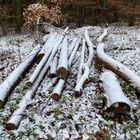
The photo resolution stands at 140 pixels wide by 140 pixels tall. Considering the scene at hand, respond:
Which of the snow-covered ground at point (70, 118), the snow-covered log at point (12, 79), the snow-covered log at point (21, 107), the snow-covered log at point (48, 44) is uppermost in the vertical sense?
the snow-covered log at point (48, 44)

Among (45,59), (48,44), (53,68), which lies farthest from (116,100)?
(48,44)

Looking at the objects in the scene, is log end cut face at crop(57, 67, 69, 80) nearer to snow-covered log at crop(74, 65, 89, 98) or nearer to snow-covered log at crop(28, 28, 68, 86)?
snow-covered log at crop(74, 65, 89, 98)

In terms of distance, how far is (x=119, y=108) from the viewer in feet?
25.6

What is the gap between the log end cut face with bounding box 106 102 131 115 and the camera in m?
7.73

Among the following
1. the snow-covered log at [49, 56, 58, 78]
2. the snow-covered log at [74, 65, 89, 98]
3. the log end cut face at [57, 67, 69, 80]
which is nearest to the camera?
the snow-covered log at [74, 65, 89, 98]

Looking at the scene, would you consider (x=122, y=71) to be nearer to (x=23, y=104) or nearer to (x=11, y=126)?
→ (x=23, y=104)

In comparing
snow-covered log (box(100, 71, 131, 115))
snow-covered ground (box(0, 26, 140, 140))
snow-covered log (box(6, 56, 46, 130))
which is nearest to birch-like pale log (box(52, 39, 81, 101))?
snow-covered ground (box(0, 26, 140, 140))

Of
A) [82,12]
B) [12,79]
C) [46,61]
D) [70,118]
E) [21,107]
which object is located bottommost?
[82,12]

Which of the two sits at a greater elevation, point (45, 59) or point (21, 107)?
point (45, 59)

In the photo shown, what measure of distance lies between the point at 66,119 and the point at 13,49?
6.83m

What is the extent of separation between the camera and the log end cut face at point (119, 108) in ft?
25.4

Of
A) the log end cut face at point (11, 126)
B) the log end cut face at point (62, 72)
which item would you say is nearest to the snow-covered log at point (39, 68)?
the log end cut face at point (62, 72)

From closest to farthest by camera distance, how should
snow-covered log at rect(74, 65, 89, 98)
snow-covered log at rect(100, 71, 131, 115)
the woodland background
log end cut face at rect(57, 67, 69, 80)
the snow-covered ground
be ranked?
the snow-covered ground → snow-covered log at rect(100, 71, 131, 115) → snow-covered log at rect(74, 65, 89, 98) → log end cut face at rect(57, 67, 69, 80) → the woodland background

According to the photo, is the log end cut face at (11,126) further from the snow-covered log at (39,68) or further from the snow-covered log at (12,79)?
the snow-covered log at (39,68)
